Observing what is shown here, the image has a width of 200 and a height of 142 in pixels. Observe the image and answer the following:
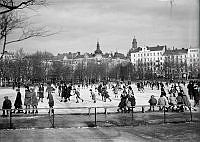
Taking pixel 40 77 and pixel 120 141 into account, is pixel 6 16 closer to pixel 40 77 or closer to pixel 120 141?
pixel 120 141

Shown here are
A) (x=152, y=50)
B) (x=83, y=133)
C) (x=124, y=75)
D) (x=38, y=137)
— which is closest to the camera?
(x=38, y=137)

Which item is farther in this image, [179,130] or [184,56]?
[184,56]

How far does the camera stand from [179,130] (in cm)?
949

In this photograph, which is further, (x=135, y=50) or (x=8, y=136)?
(x=135, y=50)

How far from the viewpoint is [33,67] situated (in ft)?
194

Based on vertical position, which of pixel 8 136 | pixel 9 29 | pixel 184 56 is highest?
pixel 184 56

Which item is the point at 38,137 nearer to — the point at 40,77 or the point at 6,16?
the point at 6,16

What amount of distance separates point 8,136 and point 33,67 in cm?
5162

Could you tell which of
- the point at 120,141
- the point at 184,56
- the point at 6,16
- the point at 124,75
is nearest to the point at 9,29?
the point at 6,16

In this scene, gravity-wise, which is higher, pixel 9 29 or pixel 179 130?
pixel 9 29

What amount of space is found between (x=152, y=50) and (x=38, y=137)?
361 feet

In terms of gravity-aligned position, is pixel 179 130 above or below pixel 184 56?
below

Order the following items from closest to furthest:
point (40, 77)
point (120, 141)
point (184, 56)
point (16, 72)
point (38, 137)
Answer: point (120, 141) < point (38, 137) < point (16, 72) < point (40, 77) < point (184, 56)

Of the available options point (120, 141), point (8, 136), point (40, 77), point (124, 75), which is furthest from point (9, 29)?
point (124, 75)
